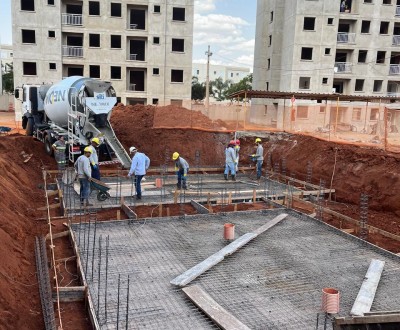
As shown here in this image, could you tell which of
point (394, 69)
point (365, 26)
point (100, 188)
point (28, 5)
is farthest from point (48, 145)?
point (394, 69)

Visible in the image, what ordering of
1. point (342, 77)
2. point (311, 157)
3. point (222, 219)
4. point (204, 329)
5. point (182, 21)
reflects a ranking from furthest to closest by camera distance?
point (342, 77)
point (182, 21)
point (311, 157)
point (222, 219)
point (204, 329)

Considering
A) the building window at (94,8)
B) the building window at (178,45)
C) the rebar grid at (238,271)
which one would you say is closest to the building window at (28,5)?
the building window at (94,8)

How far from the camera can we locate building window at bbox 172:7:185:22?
28.8 m

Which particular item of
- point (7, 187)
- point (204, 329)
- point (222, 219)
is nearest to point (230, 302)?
point (204, 329)

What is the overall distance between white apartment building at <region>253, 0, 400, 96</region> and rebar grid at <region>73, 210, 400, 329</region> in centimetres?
2465

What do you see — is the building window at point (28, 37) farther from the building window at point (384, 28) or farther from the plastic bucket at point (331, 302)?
the plastic bucket at point (331, 302)

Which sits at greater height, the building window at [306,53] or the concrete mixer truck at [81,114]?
the building window at [306,53]

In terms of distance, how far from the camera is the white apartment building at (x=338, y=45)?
30.4 m

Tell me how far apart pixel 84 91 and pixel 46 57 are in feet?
56.3

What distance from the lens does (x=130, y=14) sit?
29.6 m

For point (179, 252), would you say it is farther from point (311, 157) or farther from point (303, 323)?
point (311, 157)

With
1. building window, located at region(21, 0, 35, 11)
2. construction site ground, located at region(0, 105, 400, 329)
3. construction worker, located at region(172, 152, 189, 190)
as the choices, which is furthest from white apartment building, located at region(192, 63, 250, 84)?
construction worker, located at region(172, 152, 189, 190)

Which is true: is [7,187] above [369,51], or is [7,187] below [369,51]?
below

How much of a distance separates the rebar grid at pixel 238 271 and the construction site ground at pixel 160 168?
26.7 inches
